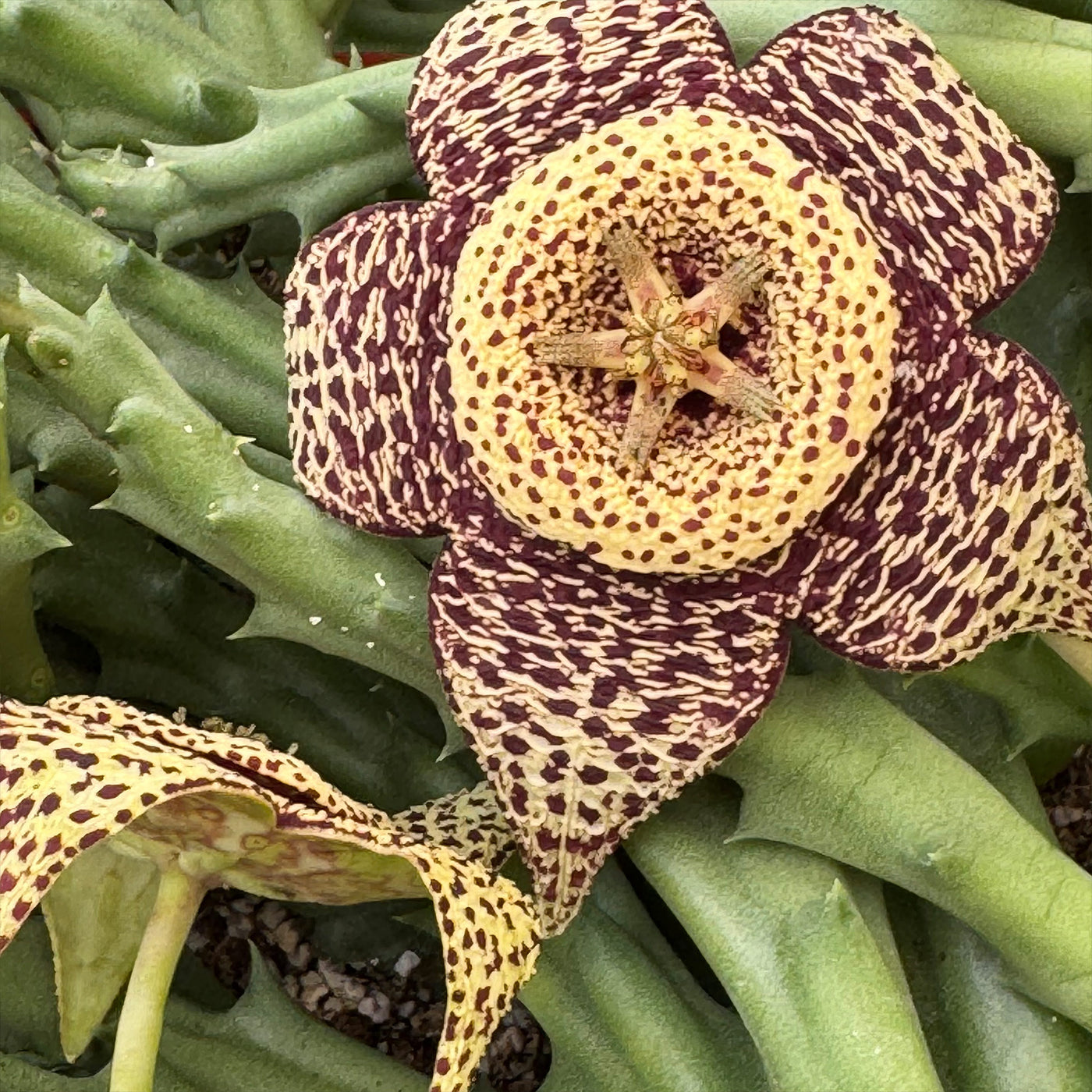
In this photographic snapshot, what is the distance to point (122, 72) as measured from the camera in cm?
88

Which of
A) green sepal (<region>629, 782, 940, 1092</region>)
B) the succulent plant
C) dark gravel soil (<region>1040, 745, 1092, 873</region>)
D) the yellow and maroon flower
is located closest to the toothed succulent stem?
the succulent plant

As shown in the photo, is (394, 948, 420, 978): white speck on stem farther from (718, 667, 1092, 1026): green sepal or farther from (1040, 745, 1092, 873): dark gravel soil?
(1040, 745, 1092, 873): dark gravel soil

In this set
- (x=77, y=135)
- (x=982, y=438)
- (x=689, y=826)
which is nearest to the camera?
(x=982, y=438)

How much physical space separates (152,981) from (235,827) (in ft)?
0.30

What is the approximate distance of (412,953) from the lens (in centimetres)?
99

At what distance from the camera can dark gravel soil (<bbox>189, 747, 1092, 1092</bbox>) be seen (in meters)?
0.97

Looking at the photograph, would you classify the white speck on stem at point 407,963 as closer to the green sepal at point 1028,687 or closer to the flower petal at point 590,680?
the flower petal at point 590,680

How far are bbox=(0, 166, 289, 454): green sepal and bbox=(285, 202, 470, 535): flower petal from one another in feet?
0.31

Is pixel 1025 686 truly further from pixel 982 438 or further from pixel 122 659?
pixel 122 659

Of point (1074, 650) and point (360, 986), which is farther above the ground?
point (1074, 650)

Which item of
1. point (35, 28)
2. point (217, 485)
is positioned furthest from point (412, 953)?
point (35, 28)

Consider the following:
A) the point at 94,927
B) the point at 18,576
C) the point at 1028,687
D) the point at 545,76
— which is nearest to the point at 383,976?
the point at 94,927

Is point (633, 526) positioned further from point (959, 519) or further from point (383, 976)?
point (383, 976)

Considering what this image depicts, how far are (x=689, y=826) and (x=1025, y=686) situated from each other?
206 millimetres
